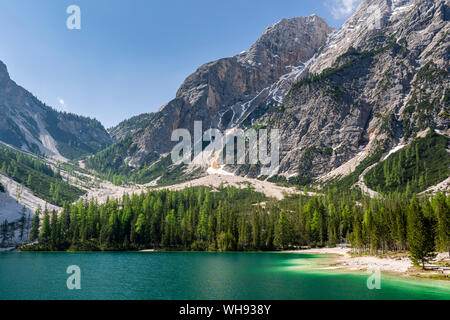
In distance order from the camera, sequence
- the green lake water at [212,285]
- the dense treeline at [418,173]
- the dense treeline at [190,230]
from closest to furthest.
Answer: the green lake water at [212,285]
the dense treeline at [190,230]
the dense treeline at [418,173]

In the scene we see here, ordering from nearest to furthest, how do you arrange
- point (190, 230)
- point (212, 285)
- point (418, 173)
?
1. point (212, 285)
2. point (190, 230)
3. point (418, 173)

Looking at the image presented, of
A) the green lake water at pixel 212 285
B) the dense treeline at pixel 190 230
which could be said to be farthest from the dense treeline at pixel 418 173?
the green lake water at pixel 212 285

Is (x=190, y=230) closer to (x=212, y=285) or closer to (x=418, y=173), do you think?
(x=212, y=285)

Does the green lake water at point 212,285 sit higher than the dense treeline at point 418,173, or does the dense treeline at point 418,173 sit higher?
the dense treeline at point 418,173

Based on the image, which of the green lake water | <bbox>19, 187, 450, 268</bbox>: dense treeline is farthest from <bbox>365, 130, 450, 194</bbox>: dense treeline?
the green lake water

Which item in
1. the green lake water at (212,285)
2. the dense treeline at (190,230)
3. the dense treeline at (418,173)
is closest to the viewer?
the green lake water at (212,285)

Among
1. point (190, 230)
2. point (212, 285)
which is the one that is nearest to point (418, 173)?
point (190, 230)

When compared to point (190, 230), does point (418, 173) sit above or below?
above

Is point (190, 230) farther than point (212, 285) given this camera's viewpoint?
Yes

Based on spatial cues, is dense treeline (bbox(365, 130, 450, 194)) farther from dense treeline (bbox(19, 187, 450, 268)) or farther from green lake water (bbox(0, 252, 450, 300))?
green lake water (bbox(0, 252, 450, 300))

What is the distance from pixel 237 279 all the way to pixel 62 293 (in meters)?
24.8

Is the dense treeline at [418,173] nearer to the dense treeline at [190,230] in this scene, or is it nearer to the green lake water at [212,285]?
the dense treeline at [190,230]
